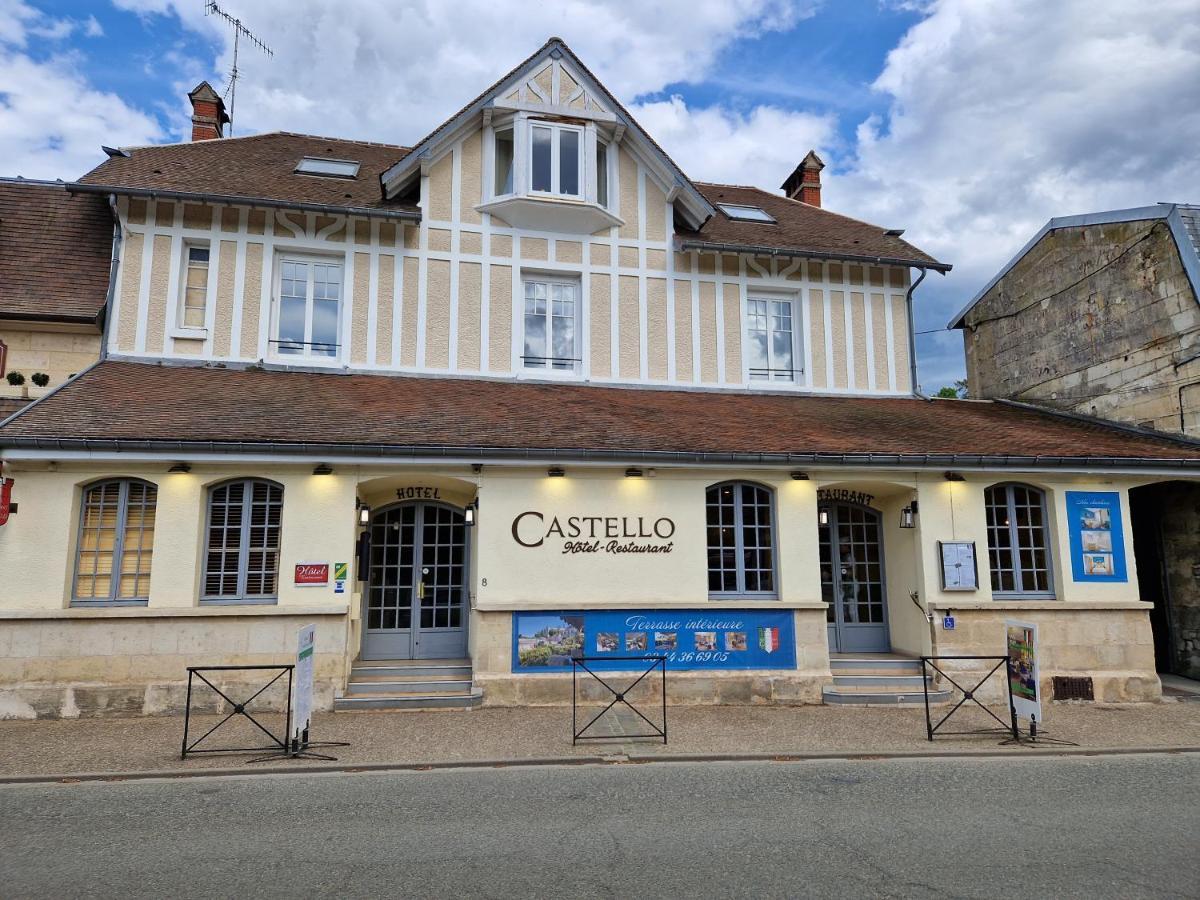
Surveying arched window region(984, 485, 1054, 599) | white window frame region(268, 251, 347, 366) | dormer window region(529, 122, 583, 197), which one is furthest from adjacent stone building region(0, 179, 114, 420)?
arched window region(984, 485, 1054, 599)

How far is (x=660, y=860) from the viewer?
4.74 meters

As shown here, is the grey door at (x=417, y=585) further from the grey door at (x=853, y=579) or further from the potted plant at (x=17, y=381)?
the potted plant at (x=17, y=381)

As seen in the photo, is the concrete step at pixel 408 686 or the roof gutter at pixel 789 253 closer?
the concrete step at pixel 408 686

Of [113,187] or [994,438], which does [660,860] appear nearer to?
[994,438]

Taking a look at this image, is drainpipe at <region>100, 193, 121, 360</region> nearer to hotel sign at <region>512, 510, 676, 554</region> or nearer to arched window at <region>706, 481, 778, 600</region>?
hotel sign at <region>512, 510, 676, 554</region>

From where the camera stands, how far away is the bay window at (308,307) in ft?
40.4

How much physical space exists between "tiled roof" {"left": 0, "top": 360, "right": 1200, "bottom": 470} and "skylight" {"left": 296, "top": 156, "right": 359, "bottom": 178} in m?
4.41

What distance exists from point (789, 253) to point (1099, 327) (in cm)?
594

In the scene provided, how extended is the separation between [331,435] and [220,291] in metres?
4.65

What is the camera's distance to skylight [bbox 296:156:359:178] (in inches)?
543

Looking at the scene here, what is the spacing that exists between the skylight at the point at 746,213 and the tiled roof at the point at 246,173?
266 inches

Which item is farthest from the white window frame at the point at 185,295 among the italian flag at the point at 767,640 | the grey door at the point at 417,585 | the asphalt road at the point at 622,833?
the italian flag at the point at 767,640

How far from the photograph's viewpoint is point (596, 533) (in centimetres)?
1010

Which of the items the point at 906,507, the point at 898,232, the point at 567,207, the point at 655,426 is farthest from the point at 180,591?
the point at 898,232
